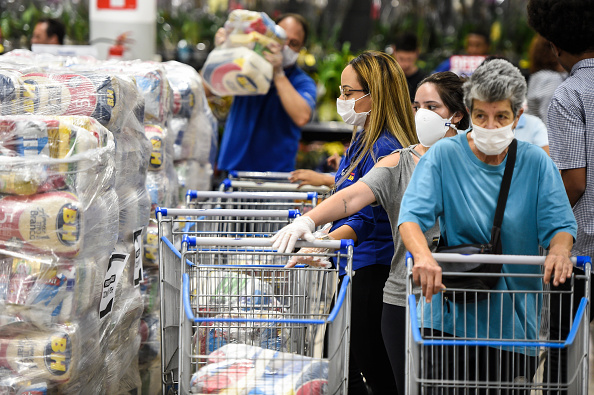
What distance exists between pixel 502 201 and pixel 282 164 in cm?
312

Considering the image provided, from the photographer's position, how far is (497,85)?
225cm

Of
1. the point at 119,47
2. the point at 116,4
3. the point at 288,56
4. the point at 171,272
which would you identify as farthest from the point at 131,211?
the point at 116,4

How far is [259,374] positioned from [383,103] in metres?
1.28

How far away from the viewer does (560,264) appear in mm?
2252

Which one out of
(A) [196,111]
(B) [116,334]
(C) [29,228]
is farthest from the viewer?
(A) [196,111]

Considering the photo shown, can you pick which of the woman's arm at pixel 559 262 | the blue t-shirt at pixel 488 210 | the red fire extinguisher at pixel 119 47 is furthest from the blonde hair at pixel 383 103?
the red fire extinguisher at pixel 119 47

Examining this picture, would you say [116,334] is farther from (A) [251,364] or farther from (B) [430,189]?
(B) [430,189]

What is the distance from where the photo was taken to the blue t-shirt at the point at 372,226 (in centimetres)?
301

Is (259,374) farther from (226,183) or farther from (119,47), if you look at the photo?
(119,47)

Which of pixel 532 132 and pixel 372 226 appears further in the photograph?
pixel 532 132

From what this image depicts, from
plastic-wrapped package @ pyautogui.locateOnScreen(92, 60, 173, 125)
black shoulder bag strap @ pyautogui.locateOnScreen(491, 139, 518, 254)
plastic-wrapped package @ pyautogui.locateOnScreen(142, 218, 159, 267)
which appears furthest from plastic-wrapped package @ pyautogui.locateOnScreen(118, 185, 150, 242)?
black shoulder bag strap @ pyautogui.locateOnScreen(491, 139, 518, 254)

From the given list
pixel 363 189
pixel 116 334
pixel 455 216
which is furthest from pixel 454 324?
pixel 116 334

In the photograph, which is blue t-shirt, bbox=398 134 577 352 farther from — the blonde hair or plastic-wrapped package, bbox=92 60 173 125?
plastic-wrapped package, bbox=92 60 173 125

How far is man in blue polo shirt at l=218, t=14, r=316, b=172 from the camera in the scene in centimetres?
522
